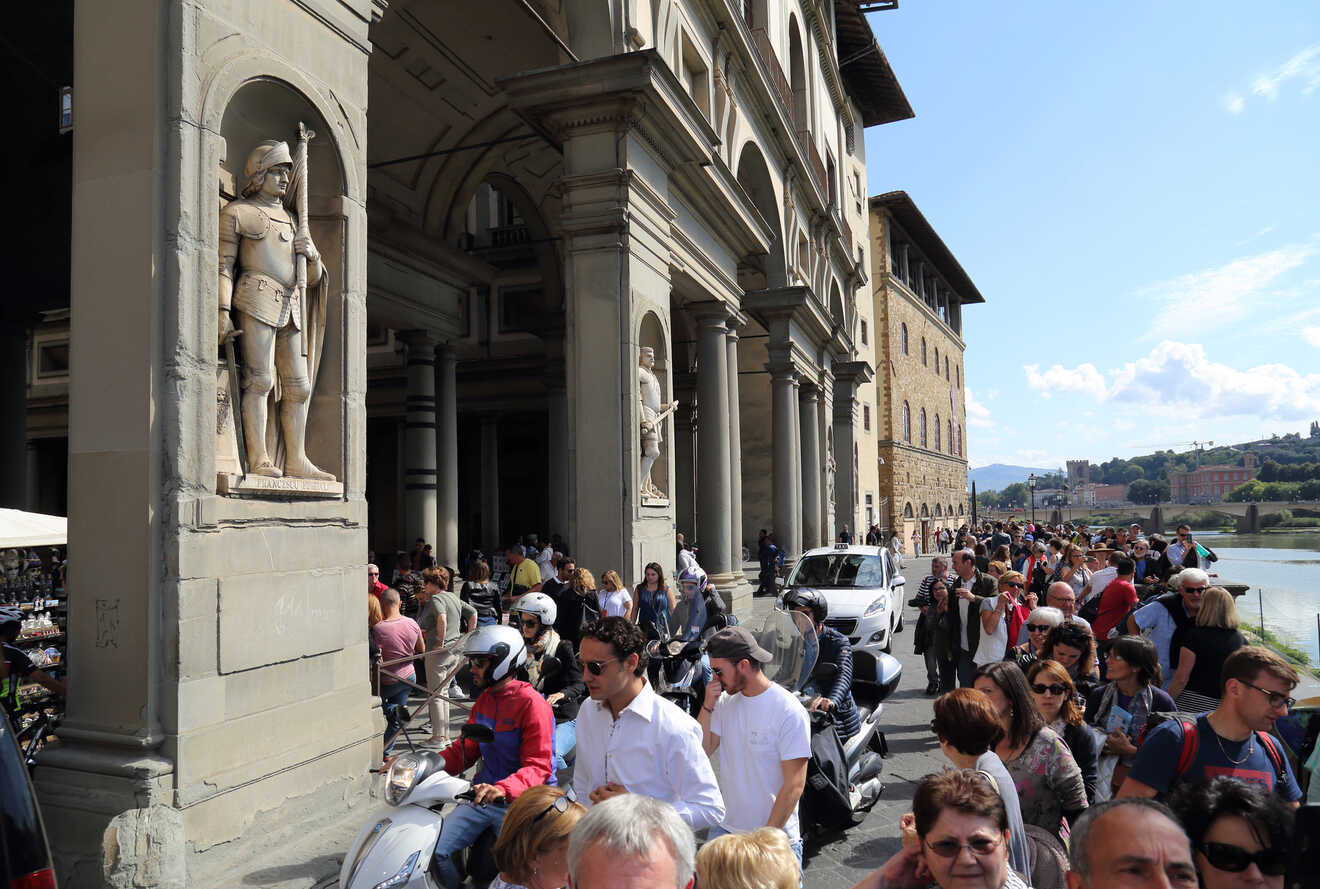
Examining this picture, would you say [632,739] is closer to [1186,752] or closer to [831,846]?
[1186,752]

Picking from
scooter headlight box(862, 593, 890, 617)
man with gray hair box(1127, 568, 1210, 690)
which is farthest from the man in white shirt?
scooter headlight box(862, 593, 890, 617)

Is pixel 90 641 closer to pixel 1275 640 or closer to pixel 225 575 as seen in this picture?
pixel 225 575

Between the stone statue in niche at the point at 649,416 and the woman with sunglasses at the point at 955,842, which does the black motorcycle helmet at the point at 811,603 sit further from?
the stone statue in niche at the point at 649,416

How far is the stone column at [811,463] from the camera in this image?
25531 millimetres

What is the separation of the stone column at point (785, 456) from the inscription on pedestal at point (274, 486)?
16.6 m

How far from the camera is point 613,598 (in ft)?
31.0

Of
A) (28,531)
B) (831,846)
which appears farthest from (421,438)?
(831,846)

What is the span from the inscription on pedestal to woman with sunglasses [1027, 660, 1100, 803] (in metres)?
4.39

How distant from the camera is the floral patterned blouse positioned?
3.38 meters

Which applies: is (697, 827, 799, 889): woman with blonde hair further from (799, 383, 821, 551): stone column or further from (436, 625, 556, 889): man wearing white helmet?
(799, 383, 821, 551): stone column

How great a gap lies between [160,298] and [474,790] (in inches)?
127

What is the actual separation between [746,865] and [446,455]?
57.6ft

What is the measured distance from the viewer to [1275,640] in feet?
45.6

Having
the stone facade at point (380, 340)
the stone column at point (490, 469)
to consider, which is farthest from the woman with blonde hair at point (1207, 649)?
the stone column at point (490, 469)
